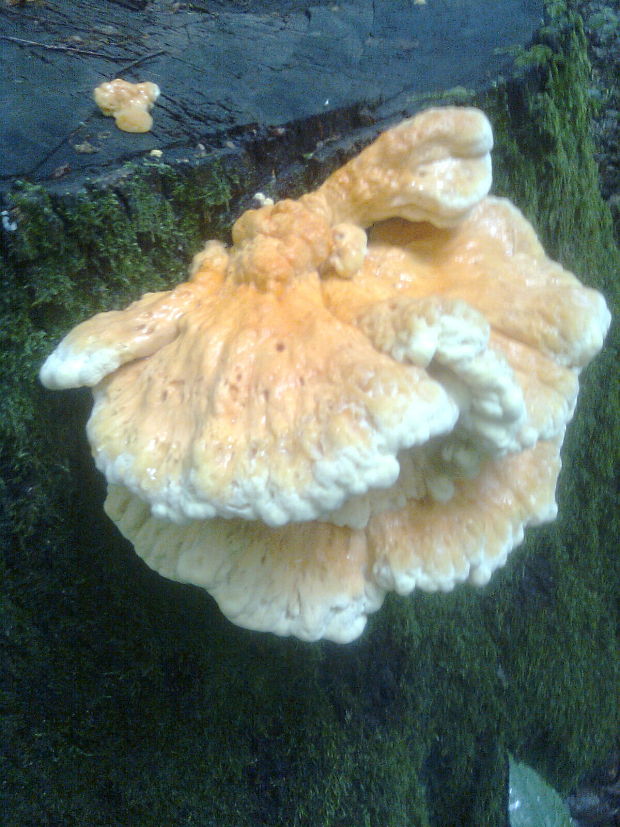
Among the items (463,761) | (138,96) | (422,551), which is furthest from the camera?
(463,761)

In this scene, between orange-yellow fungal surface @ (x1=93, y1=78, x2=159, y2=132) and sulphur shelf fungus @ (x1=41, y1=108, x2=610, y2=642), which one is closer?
sulphur shelf fungus @ (x1=41, y1=108, x2=610, y2=642)

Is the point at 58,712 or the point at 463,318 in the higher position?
the point at 463,318

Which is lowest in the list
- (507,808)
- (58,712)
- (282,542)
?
(507,808)

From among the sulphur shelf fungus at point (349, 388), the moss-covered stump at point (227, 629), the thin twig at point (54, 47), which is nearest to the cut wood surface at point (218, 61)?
the thin twig at point (54, 47)

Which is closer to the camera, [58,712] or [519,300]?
[519,300]

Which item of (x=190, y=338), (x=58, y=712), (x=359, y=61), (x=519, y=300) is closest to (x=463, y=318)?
(x=519, y=300)

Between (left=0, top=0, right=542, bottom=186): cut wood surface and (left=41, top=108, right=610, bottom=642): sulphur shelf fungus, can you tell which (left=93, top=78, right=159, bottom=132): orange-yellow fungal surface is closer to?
(left=0, top=0, right=542, bottom=186): cut wood surface

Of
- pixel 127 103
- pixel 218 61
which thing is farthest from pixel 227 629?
pixel 218 61

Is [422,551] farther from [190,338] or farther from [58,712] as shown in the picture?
[58,712]

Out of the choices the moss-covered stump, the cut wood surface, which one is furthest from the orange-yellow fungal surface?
the moss-covered stump
